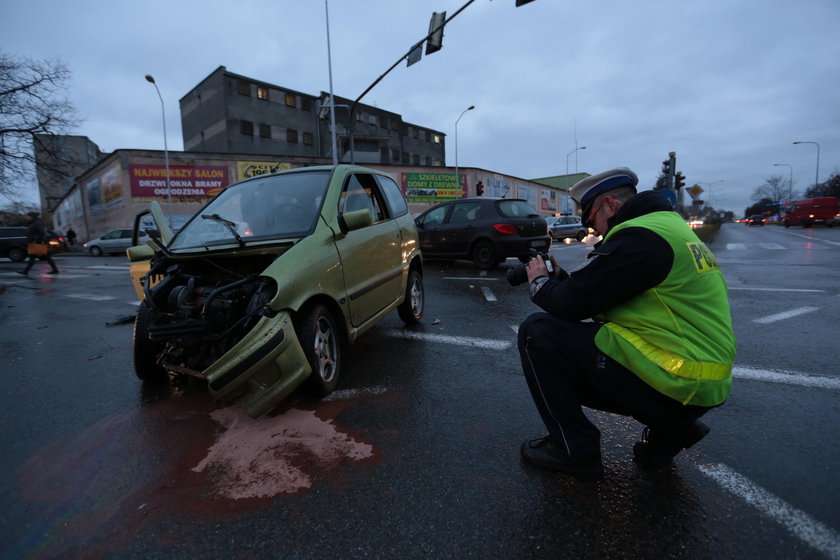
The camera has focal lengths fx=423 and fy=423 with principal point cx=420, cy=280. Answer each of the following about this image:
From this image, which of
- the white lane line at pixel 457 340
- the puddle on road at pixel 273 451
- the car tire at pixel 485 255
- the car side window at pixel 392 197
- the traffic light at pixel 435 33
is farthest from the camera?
the traffic light at pixel 435 33

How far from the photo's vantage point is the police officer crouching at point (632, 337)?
173 cm

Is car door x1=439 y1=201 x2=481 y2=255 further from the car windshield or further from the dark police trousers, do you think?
the dark police trousers

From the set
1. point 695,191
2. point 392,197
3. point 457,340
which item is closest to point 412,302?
point 457,340

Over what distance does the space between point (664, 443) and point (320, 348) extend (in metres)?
2.16

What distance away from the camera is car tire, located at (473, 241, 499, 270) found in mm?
9633

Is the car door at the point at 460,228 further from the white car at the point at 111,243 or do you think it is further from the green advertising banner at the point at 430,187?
the green advertising banner at the point at 430,187

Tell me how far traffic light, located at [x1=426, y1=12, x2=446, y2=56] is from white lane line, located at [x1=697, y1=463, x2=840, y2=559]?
12.5 m

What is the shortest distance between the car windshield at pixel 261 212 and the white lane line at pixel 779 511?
9.46 ft

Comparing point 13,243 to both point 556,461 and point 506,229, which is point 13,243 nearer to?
point 506,229

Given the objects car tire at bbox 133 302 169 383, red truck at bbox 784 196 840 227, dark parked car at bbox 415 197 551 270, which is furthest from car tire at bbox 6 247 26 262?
red truck at bbox 784 196 840 227

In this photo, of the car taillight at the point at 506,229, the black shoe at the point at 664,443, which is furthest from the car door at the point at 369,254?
the car taillight at the point at 506,229

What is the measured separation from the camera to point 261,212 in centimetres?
363

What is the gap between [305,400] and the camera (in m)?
3.03

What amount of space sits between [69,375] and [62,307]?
14.7 feet
